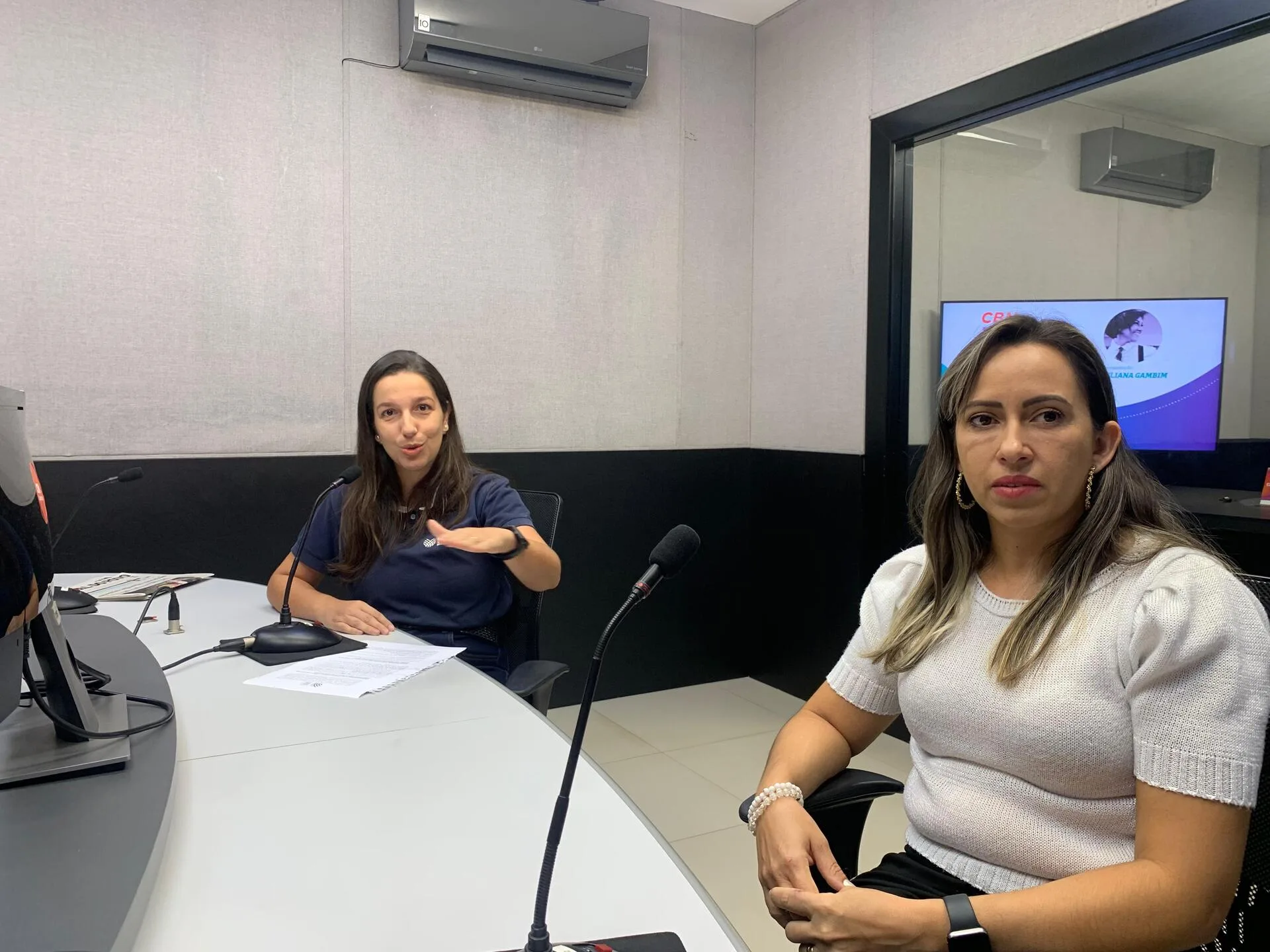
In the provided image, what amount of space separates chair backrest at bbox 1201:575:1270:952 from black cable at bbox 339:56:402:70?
10.7 ft

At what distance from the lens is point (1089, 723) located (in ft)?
3.57

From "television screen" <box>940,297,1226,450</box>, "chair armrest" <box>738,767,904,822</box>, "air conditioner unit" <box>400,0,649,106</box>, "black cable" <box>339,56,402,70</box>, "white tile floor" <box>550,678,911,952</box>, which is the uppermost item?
A: "air conditioner unit" <box>400,0,649,106</box>

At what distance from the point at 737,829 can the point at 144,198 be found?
279 cm

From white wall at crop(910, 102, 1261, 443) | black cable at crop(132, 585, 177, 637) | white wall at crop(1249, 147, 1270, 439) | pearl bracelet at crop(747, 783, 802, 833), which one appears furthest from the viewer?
white wall at crop(1249, 147, 1270, 439)

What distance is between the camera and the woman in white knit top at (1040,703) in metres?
1.00

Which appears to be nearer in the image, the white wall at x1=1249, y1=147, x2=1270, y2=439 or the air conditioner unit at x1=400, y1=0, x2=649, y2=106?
the air conditioner unit at x1=400, y1=0, x2=649, y2=106

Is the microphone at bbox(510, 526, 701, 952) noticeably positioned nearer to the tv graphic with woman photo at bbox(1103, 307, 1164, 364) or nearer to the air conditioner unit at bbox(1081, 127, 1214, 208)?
the tv graphic with woman photo at bbox(1103, 307, 1164, 364)

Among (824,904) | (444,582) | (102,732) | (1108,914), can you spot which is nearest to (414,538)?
(444,582)

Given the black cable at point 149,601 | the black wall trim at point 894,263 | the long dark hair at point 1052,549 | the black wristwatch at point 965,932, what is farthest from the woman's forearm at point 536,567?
the black wall trim at point 894,263

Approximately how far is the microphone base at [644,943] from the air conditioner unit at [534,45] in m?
3.22

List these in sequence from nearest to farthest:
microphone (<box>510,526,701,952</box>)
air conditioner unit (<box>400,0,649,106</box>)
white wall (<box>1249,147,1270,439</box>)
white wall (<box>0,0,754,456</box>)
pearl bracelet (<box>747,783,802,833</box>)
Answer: microphone (<box>510,526,701,952</box>) < pearl bracelet (<box>747,783,802,833</box>) < white wall (<box>0,0,754,456</box>) < air conditioner unit (<box>400,0,649,106</box>) < white wall (<box>1249,147,1270,439</box>)

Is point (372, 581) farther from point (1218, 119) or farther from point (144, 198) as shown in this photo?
point (1218, 119)

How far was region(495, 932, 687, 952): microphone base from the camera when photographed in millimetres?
801

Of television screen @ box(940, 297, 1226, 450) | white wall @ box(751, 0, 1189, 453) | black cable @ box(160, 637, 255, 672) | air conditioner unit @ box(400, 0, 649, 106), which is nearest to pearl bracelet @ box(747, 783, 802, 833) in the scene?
black cable @ box(160, 637, 255, 672)
